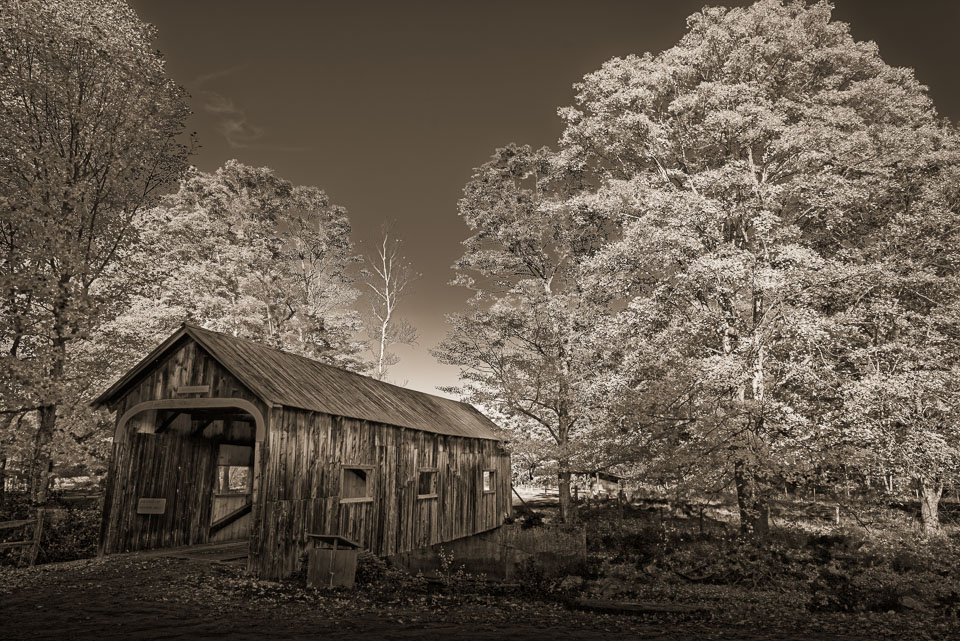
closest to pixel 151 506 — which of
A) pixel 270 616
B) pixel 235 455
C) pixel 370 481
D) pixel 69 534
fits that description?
pixel 235 455

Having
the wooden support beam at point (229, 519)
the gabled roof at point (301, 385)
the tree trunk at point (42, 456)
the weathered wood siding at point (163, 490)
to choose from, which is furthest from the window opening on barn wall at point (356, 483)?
the tree trunk at point (42, 456)

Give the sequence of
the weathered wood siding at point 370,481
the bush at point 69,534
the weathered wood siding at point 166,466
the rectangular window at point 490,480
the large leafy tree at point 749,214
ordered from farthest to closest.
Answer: the rectangular window at point 490,480 → the large leafy tree at point 749,214 → the bush at point 69,534 → the weathered wood siding at point 166,466 → the weathered wood siding at point 370,481

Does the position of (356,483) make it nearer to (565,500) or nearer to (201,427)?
(201,427)

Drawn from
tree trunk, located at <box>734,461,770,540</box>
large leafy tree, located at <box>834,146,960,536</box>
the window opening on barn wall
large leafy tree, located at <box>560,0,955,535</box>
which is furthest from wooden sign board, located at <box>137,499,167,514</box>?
large leafy tree, located at <box>834,146,960,536</box>

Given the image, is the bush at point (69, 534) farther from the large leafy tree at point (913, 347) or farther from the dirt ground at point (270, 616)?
the large leafy tree at point (913, 347)

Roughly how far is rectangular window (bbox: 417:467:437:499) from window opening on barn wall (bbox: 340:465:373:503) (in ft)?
6.89

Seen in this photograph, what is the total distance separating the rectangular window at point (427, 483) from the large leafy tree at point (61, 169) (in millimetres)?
9153

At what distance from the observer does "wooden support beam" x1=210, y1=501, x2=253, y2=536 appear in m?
15.7

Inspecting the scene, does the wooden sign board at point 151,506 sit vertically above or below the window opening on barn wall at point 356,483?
below

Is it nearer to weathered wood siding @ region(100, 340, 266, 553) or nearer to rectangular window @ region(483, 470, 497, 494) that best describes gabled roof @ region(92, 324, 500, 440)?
weathered wood siding @ region(100, 340, 266, 553)

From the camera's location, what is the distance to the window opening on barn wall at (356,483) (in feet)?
43.9

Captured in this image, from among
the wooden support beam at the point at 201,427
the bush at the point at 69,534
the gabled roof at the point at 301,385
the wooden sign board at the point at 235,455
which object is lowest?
the bush at the point at 69,534

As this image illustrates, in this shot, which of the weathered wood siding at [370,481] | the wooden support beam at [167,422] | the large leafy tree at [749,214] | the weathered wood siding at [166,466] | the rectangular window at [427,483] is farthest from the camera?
the rectangular window at [427,483]

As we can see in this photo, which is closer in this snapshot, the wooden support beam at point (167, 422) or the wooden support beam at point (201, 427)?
the wooden support beam at point (167, 422)
